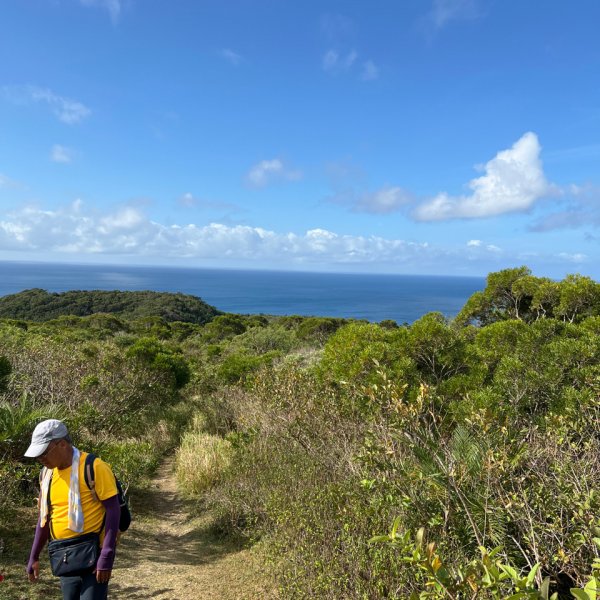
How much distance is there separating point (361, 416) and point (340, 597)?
9.17ft

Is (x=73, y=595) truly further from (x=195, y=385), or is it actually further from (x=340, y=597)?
(x=195, y=385)

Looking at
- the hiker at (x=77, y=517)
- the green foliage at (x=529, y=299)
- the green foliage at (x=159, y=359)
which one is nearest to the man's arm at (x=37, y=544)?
the hiker at (x=77, y=517)

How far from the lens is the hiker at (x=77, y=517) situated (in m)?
3.09

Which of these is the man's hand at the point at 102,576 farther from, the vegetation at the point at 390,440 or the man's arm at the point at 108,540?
the vegetation at the point at 390,440

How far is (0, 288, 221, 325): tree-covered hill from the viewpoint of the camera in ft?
193

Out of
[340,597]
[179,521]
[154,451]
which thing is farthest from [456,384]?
[154,451]

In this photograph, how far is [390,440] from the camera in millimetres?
3643

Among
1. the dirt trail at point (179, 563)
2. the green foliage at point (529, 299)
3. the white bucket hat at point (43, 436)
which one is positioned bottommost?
the dirt trail at point (179, 563)

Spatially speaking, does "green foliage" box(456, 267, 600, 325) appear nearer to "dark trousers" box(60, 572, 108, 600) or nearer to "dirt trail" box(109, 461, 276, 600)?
"dirt trail" box(109, 461, 276, 600)

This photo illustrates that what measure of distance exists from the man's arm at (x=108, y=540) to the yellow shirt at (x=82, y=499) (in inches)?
2.5

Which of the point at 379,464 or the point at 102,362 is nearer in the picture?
the point at 379,464

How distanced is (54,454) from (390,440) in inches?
101

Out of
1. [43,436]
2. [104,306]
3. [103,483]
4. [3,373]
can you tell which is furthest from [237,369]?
[104,306]

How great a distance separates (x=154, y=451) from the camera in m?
9.63
